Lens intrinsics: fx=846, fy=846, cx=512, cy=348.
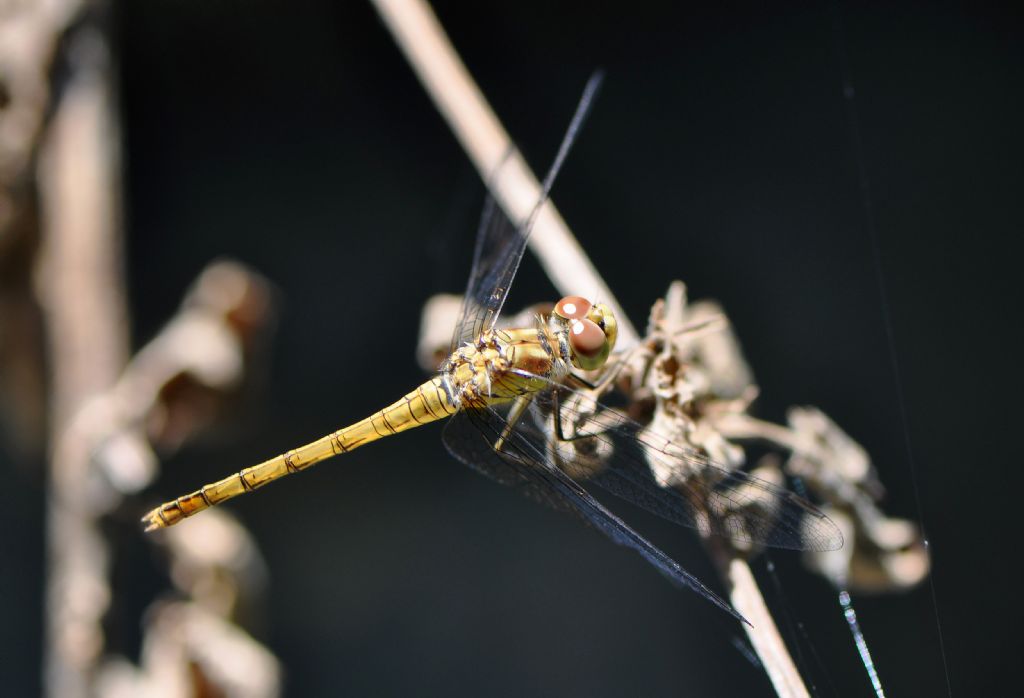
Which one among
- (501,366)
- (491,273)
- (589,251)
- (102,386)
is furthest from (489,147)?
(102,386)

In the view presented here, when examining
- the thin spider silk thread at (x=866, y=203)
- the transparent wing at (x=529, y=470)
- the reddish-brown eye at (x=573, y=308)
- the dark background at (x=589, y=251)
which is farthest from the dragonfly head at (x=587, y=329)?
the thin spider silk thread at (x=866, y=203)

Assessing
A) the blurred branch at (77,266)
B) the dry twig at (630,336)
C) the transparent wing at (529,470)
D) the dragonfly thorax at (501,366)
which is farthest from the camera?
the blurred branch at (77,266)

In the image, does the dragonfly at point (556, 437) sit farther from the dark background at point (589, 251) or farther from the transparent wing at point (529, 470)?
the dark background at point (589, 251)

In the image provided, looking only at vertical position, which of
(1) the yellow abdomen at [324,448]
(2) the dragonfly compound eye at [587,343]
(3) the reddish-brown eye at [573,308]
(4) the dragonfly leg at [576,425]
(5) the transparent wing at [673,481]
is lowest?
(5) the transparent wing at [673,481]

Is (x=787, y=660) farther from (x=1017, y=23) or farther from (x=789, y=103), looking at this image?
(x=1017, y=23)

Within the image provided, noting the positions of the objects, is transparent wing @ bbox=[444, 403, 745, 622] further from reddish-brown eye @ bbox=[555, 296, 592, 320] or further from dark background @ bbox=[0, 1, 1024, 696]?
dark background @ bbox=[0, 1, 1024, 696]

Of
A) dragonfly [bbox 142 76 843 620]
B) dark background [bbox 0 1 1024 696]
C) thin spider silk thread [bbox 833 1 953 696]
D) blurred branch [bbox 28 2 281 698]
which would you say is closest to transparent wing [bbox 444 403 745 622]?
dragonfly [bbox 142 76 843 620]

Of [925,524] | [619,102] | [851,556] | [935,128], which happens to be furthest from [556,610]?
[935,128]
